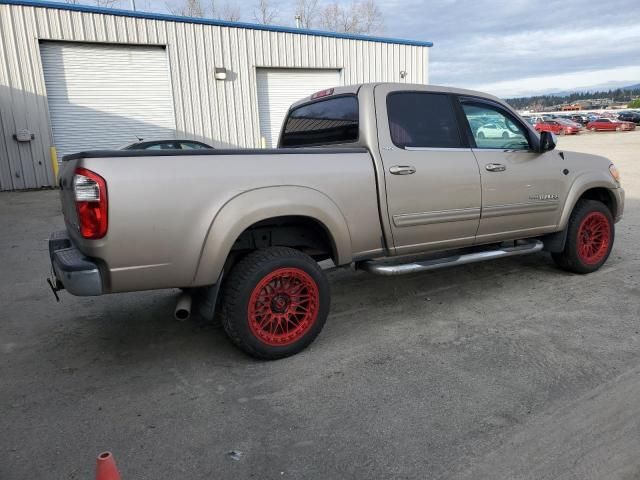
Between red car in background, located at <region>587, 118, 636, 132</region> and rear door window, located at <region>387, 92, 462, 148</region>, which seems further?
red car in background, located at <region>587, 118, 636, 132</region>

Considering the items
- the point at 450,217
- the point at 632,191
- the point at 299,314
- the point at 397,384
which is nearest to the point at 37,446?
the point at 299,314

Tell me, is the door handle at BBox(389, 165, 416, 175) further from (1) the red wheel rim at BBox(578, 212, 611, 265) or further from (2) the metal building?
(2) the metal building

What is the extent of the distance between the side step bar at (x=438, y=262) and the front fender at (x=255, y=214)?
0.51 metres

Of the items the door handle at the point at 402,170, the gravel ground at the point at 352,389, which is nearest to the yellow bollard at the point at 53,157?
the gravel ground at the point at 352,389

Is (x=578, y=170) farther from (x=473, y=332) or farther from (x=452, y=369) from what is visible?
(x=452, y=369)

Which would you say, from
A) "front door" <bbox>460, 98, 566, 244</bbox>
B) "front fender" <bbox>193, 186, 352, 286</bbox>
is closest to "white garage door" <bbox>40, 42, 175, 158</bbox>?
"front door" <bbox>460, 98, 566, 244</bbox>

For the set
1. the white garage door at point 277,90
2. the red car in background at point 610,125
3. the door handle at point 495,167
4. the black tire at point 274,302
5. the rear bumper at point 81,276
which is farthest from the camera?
the red car in background at point 610,125

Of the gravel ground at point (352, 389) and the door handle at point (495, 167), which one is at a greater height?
the door handle at point (495, 167)

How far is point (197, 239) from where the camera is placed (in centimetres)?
315

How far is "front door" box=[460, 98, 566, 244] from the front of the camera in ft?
14.7

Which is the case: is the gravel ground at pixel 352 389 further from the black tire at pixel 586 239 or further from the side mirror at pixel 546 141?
the side mirror at pixel 546 141

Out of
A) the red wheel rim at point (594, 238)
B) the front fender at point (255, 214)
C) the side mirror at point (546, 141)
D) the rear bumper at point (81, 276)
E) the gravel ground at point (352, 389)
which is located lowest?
the gravel ground at point (352, 389)

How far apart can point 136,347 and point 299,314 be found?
4.25 feet

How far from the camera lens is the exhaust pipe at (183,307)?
129 inches
